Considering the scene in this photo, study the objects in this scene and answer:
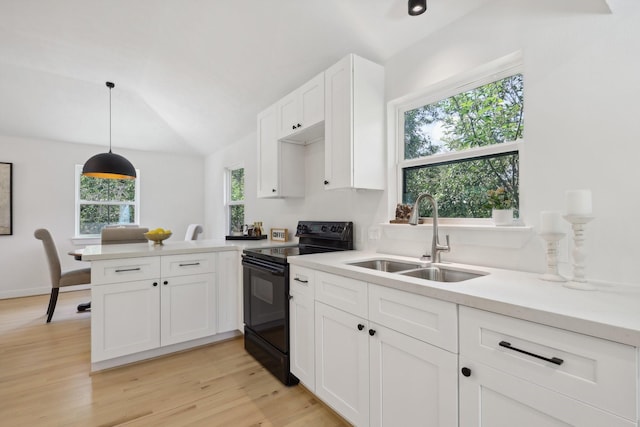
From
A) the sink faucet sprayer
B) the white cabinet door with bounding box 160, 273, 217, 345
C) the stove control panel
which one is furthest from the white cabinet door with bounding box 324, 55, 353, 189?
the white cabinet door with bounding box 160, 273, 217, 345

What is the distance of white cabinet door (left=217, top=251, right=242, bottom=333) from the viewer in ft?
9.35

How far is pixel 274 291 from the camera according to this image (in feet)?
7.40

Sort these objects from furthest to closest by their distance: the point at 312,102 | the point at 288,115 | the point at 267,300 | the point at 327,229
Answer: the point at 288,115 → the point at 327,229 → the point at 312,102 → the point at 267,300

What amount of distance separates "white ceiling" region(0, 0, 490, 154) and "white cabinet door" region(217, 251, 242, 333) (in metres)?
1.72

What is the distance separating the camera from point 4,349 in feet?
9.11

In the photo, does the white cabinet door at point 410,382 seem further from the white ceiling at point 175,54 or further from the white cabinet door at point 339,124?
the white ceiling at point 175,54

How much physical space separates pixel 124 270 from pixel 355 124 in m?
2.06

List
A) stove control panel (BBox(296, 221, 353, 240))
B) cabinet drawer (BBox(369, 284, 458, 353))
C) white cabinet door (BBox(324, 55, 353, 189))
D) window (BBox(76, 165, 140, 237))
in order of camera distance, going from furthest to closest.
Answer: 1. window (BBox(76, 165, 140, 237))
2. stove control panel (BBox(296, 221, 353, 240))
3. white cabinet door (BBox(324, 55, 353, 189))
4. cabinet drawer (BBox(369, 284, 458, 353))

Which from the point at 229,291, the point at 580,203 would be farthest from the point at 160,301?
the point at 580,203

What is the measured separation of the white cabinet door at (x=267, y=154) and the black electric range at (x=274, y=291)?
1.77 feet

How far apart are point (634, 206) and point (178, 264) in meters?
2.85

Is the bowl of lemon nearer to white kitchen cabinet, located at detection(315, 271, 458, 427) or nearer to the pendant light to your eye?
the pendant light

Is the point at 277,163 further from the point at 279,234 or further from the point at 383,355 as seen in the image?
the point at 383,355

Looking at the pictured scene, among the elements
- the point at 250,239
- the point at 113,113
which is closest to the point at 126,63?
the point at 113,113
